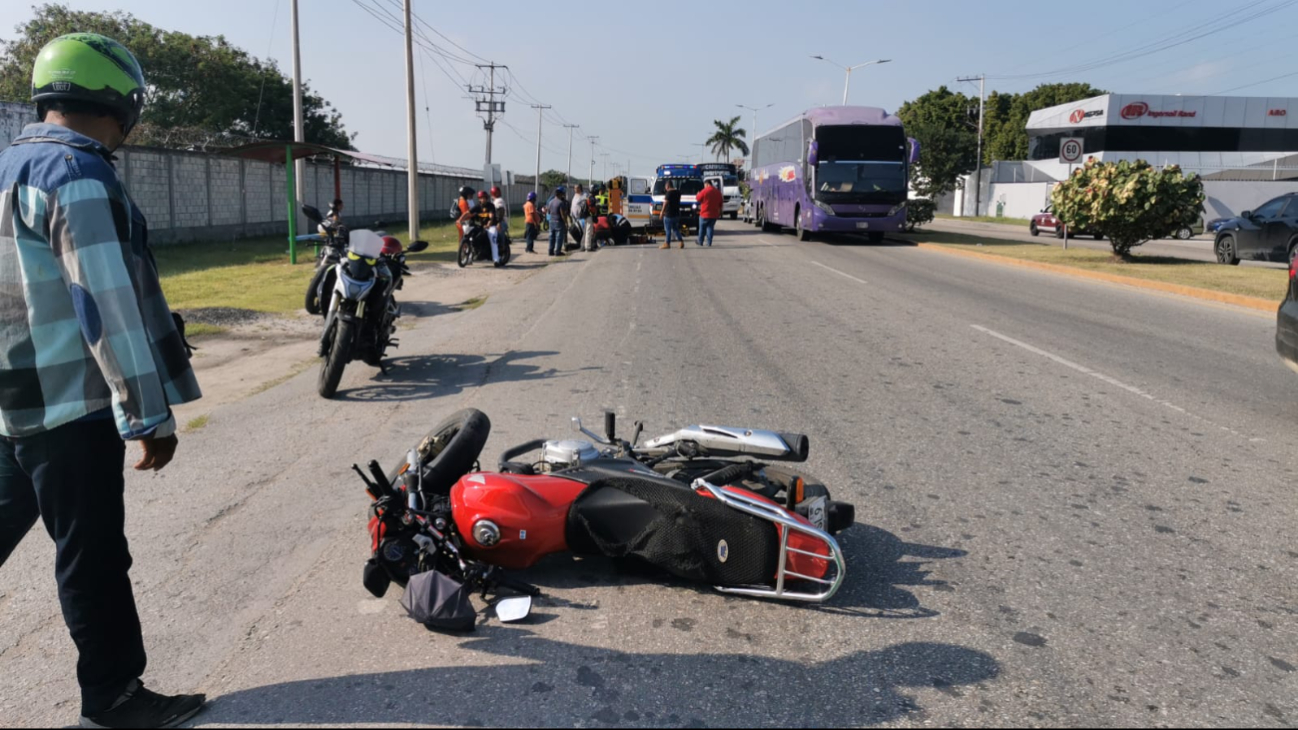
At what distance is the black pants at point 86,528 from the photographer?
2666mm

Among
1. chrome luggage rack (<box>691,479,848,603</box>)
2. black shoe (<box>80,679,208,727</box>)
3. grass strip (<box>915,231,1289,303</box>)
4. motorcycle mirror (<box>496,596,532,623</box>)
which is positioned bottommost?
black shoe (<box>80,679,208,727</box>)

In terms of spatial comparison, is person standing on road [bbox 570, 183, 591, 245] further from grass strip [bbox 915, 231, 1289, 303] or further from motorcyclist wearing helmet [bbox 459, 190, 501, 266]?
grass strip [bbox 915, 231, 1289, 303]

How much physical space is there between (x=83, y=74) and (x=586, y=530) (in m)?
2.32

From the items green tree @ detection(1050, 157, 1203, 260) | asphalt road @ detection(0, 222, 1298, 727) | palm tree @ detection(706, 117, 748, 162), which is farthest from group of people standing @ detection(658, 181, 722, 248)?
palm tree @ detection(706, 117, 748, 162)

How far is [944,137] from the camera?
207 feet

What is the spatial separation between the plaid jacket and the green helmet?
15 cm

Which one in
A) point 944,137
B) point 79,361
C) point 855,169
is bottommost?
point 79,361

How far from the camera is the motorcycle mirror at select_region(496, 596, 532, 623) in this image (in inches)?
139

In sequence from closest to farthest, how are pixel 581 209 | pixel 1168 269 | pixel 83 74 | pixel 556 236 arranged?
pixel 83 74 < pixel 1168 269 < pixel 556 236 < pixel 581 209

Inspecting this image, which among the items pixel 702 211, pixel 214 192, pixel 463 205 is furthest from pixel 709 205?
pixel 214 192

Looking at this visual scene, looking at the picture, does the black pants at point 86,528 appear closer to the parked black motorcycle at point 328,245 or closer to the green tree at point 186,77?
the parked black motorcycle at point 328,245

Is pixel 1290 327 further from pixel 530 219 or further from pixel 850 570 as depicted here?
pixel 530 219

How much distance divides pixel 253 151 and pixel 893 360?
15642mm

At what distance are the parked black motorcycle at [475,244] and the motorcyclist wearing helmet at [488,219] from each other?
74mm
